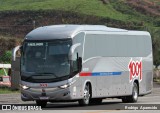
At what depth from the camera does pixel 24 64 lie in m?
28.9

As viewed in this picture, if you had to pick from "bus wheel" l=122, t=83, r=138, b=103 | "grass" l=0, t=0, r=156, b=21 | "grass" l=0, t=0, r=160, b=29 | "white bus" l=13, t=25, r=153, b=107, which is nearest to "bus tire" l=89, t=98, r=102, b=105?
"white bus" l=13, t=25, r=153, b=107

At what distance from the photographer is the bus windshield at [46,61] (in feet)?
92.7

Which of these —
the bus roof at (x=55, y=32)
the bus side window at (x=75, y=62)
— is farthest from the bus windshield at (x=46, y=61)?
the bus side window at (x=75, y=62)

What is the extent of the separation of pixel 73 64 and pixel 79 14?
68.3 m

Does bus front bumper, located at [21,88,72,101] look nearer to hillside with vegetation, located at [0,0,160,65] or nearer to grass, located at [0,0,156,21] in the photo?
hillside with vegetation, located at [0,0,160,65]

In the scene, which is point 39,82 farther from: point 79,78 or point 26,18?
point 26,18

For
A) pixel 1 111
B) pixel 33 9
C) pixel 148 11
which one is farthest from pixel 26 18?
pixel 1 111

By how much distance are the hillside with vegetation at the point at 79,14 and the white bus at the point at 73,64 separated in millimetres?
52140

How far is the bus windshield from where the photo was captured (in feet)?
92.7

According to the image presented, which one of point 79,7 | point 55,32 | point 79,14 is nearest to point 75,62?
point 55,32

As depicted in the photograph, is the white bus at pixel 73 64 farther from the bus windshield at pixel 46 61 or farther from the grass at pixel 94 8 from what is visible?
the grass at pixel 94 8

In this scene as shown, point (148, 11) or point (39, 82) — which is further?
point (148, 11)

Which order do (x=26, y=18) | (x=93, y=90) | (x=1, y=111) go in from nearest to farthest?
(x=1, y=111), (x=93, y=90), (x=26, y=18)

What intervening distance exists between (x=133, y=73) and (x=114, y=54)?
239 cm
